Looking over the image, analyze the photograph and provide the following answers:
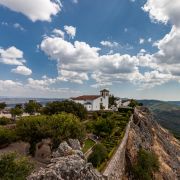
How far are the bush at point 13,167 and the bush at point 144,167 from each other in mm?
32128

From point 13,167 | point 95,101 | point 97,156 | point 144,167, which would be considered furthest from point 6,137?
point 95,101

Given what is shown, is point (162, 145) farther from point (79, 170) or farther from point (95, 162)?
point (79, 170)

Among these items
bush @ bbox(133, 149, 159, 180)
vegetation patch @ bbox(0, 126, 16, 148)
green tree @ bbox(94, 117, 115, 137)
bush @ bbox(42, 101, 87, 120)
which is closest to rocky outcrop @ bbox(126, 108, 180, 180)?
bush @ bbox(133, 149, 159, 180)

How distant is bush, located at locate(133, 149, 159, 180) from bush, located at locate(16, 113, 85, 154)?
16939mm

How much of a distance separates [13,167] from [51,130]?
54.3ft

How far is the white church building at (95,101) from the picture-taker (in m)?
117

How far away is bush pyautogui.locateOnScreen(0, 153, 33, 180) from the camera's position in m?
27.6

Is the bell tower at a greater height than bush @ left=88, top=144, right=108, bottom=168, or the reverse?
the bell tower

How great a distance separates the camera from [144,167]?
184ft

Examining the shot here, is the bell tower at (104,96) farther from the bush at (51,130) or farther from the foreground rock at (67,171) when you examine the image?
the foreground rock at (67,171)

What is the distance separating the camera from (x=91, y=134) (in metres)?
65.9

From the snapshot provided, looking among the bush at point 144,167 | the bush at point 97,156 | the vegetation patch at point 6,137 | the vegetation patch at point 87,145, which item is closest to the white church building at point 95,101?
the vegetation patch at point 87,145

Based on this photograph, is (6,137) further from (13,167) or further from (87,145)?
(13,167)

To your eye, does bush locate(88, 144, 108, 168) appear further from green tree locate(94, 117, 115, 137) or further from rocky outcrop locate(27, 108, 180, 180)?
green tree locate(94, 117, 115, 137)
